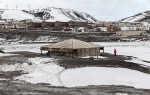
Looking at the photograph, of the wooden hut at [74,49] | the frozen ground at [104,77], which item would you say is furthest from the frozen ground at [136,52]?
the frozen ground at [104,77]

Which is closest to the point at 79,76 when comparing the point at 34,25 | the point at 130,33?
the point at 130,33

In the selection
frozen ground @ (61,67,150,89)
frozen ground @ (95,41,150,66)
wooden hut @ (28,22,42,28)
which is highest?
wooden hut @ (28,22,42,28)

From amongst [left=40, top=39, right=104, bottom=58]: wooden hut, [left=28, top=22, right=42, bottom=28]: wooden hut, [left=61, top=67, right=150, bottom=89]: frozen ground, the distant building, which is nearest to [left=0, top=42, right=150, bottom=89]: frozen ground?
[left=61, top=67, right=150, bottom=89]: frozen ground

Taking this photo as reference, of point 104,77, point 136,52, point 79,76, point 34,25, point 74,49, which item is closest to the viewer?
point 104,77

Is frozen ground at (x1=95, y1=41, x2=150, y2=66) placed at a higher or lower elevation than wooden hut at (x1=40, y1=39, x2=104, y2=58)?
lower

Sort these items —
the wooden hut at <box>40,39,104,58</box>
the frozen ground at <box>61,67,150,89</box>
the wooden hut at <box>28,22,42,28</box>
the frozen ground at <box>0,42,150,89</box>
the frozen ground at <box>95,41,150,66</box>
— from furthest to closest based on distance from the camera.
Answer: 1. the wooden hut at <box>28,22,42,28</box>
2. the wooden hut at <box>40,39,104,58</box>
3. the frozen ground at <box>95,41,150,66</box>
4. the frozen ground at <box>0,42,150,89</box>
5. the frozen ground at <box>61,67,150,89</box>

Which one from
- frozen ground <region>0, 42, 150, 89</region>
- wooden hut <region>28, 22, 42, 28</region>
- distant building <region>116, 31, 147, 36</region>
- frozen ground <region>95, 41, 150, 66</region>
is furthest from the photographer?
wooden hut <region>28, 22, 42, 28</region>

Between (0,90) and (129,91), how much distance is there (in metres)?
10.4

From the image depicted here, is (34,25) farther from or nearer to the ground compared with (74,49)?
farther from the ground

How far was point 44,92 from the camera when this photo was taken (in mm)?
20609

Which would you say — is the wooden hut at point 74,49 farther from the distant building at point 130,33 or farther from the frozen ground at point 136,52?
the distant building at point 130,33

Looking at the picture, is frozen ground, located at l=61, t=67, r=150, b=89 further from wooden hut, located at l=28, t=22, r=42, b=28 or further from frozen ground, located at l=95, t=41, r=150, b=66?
wooden hut, located at l=28, t=22, r=42, b=28

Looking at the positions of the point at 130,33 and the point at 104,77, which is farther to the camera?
the point at 130,33

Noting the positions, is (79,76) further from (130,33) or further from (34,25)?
(34,25)
